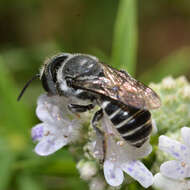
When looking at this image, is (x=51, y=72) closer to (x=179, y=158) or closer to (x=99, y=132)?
(x=99, y=132)

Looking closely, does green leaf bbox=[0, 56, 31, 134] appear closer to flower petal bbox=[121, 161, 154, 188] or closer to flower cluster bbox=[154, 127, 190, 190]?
flower petal bbox=[121, 161, 154, 188]

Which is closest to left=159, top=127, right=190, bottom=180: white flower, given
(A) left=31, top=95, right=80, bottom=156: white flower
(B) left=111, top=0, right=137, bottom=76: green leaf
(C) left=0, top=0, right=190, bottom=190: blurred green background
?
(A) left=31, top=95, right=80, bottom=156: white flower

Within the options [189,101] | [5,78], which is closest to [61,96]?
[189,101]

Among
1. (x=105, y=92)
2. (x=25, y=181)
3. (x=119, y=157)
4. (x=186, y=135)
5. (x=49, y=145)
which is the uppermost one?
(x=105, y=92)

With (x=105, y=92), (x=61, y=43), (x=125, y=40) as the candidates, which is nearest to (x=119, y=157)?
(x=105, y=92)

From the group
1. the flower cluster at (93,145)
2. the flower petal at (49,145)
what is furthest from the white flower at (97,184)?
the flower petal at (49,145)

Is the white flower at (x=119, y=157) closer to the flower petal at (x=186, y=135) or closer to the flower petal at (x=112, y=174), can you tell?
the flower petal at (x=112, y=174)

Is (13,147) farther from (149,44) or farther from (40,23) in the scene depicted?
(149,44)
